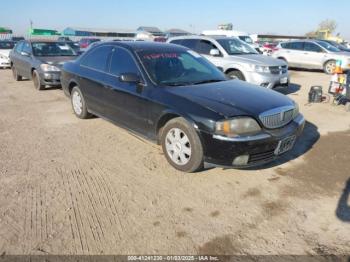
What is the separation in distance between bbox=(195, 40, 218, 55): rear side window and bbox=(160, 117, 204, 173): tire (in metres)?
6.08

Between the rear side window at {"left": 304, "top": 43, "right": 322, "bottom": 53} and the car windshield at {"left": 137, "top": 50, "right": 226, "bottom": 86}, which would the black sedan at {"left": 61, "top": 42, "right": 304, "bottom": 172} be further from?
the rear side window at {"left": 304, "top": 43, "right": 322, "bottom": 53}

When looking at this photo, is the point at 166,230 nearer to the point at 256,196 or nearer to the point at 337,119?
the point at 256,196

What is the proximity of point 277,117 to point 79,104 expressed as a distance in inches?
158

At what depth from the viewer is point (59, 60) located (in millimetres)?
9891

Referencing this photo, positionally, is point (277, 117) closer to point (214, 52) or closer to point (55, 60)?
point (214, 52)

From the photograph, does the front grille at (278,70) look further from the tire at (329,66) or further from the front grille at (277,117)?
the tire at (329,66)

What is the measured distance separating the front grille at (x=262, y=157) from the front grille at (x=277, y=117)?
0.33m

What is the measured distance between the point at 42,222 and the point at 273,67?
24.6 ft

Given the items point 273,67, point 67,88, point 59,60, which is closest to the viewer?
point 67,88

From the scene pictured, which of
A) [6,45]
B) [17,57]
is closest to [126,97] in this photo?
[17,57]

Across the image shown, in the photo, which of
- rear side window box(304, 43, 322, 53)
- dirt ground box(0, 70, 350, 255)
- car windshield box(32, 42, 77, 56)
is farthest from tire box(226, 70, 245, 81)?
rear side window box(304, 43, 322, 53)

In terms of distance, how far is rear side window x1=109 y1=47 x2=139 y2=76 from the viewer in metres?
4.79

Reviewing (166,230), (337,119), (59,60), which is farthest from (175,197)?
(59,60)

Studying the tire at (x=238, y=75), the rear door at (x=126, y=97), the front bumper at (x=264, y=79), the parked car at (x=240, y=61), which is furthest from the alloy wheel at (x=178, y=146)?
the tire at (x=238, y=75)
